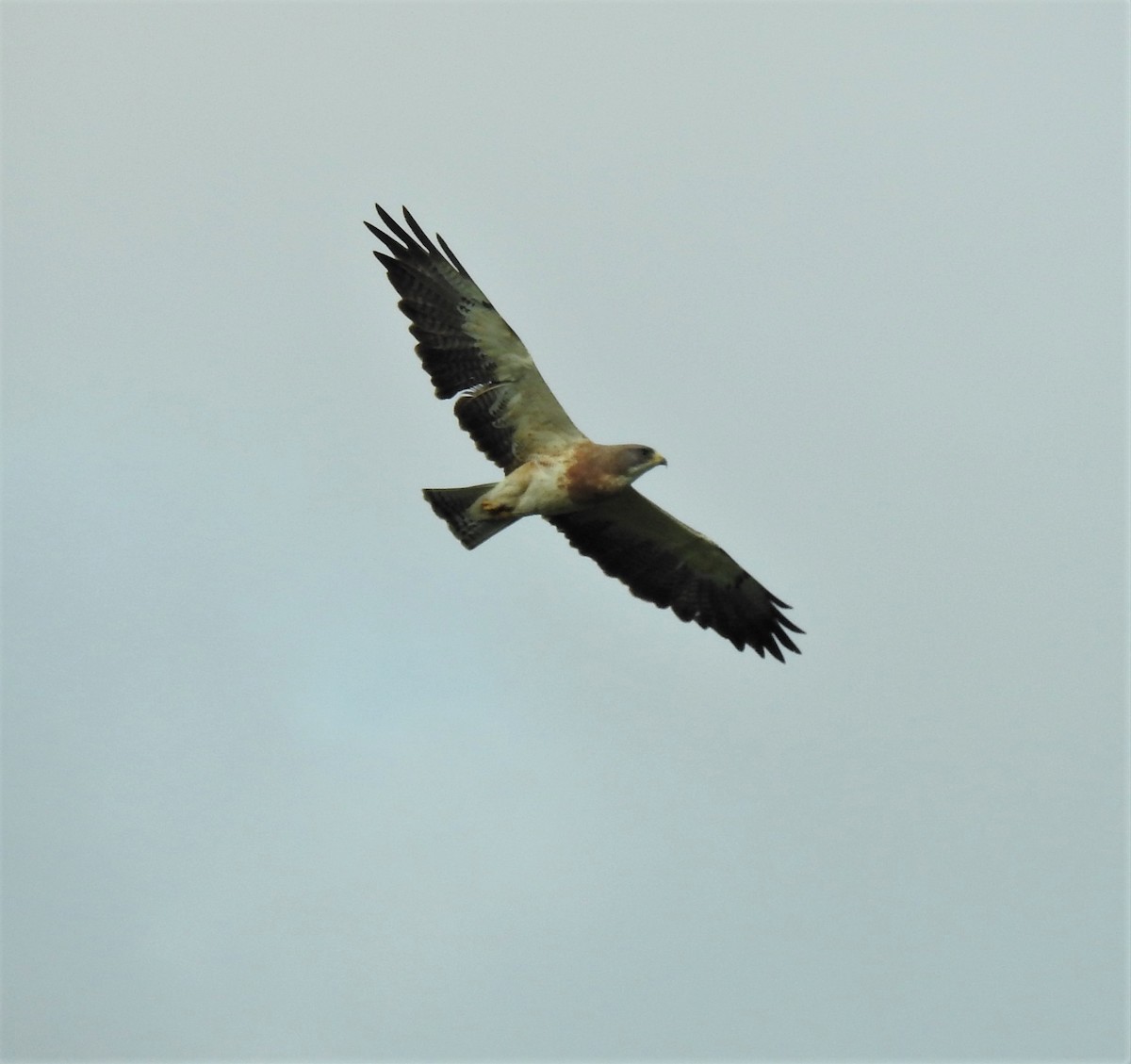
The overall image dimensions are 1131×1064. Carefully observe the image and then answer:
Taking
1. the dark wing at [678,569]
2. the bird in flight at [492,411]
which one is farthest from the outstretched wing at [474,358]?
the dark wing at [678,569]

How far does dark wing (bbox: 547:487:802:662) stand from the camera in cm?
1781

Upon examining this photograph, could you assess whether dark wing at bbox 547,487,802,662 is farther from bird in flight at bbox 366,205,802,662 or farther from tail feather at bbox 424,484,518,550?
tail feather at bbox 424,484,518,550

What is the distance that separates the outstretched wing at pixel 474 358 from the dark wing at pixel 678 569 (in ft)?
3.07

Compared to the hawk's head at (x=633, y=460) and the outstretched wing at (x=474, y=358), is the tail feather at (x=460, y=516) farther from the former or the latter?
the hawk's head at (x=633, y=460)

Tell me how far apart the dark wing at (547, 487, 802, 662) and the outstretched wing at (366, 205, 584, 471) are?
3.07 feet

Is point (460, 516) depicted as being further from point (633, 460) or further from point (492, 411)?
point (633, 460)

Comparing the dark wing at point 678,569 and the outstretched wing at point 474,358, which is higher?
the outstretched wing at point 474,358

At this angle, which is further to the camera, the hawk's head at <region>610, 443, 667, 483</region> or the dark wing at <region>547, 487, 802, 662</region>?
the dark wing at <region>547, 487, 802, 662</region>

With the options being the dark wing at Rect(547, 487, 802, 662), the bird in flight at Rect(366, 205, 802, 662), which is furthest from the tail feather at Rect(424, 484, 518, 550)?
the dark wing at Rect(547, 487, 802, 662)

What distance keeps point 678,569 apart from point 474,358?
2.92 m

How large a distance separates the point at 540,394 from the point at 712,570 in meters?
2.58

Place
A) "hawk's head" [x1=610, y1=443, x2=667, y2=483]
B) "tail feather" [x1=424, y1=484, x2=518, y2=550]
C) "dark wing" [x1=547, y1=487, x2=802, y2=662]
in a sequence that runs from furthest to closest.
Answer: "dark wing" [x1=547, y1=487, x2=802, y2=662]
"tail feather" [x1=424, y1=484, x2=518, y2=550]
"hawk's head" [x1=610, y1=443, x2=667, y2=483]

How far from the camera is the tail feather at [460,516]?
1717 centimetres

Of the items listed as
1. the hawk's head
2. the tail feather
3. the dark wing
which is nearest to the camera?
the hawk's head
